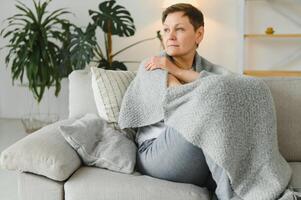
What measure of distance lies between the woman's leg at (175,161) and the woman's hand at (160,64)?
0.30 meters

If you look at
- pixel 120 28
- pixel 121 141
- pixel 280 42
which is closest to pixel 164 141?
pixel 121 141

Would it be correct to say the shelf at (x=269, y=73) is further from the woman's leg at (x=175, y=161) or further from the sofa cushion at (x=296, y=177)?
the woman's leg at (x=175, y=161)

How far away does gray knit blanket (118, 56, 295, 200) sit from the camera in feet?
3.93

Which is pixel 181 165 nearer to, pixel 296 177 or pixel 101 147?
pixel 101 147

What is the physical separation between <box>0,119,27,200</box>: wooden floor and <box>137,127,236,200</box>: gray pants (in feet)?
3.25

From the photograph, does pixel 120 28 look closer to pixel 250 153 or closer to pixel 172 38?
pixel 172 38

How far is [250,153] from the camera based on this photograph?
4.08ft

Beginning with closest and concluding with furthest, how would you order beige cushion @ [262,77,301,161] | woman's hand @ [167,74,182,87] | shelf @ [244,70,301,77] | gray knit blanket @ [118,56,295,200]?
gray knit blanket @ [118,56,295,200]
woman's hand @ [167,74,182,87]
beige cushion @ [262,77,301,161]
shelf @ [244,70,301,77]

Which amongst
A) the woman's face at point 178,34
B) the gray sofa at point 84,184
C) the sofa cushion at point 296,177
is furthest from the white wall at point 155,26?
the gray sofa at point 84,184

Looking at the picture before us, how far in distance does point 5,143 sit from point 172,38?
1.87 metres

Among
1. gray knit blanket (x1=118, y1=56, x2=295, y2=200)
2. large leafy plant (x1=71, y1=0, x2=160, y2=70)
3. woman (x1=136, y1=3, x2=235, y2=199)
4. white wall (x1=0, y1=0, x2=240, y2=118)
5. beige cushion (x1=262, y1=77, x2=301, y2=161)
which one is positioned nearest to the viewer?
gray knit blanket (x1=118, y1=56, x2=295, y2=200)

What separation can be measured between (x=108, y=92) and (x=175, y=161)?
457mm

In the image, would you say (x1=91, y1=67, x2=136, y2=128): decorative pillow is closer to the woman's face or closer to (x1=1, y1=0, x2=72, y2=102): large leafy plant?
the woman's face

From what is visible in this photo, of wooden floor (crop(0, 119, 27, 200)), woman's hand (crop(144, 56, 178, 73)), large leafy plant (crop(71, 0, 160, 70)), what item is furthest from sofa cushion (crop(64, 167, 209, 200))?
large leafy plant (crop(71, 0, 160, 70))
